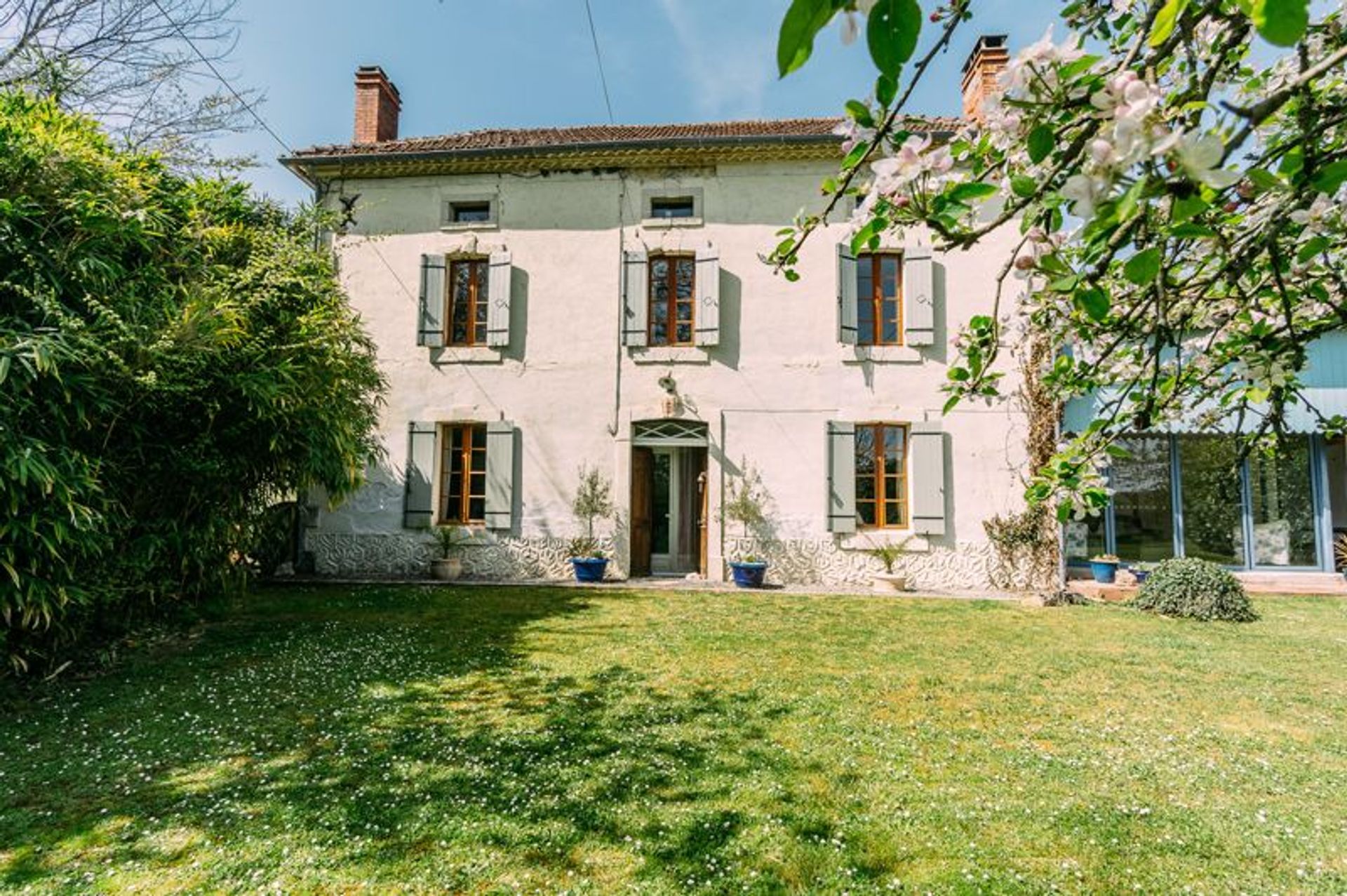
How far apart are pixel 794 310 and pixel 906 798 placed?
23.7 feet

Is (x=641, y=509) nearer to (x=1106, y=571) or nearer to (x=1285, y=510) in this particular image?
(x=1106, y=571)

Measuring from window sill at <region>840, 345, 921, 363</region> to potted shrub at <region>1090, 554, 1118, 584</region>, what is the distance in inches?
143

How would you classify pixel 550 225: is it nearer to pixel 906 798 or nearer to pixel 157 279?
pixel 157 279

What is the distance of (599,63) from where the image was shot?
696 cm

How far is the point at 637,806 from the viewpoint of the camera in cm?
258

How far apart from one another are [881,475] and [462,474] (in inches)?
243

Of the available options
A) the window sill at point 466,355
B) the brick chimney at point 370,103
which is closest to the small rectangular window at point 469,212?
the brick chimney at point 370,103

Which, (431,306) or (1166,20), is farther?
(431,306)

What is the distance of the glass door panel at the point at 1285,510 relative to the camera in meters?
8.92

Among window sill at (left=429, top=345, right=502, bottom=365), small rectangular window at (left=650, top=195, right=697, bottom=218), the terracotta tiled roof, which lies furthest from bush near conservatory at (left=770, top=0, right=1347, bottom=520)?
window sill at (left=429, top=345, right=502, bottom=365)

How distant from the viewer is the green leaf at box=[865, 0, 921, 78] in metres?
0.62

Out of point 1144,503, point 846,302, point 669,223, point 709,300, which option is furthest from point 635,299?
point 1144,503

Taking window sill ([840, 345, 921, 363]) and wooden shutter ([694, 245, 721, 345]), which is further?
wooden shutter ([694, 245, 721, 345])

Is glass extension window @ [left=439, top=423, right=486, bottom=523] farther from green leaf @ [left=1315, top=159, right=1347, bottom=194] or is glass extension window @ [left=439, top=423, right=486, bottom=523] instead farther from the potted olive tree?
green leaf @ [left=1315, top=159, right=1347, bottom=194]
